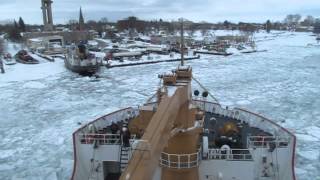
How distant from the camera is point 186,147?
621 cm

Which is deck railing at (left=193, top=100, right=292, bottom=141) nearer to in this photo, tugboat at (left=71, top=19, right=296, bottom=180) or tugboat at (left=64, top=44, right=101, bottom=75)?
tugboat at (left=71, top=19, right=296, bottom=180)

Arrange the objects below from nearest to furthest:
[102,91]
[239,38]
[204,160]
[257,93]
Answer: [204,160] → [257,93] → [102,91] → [239,38]

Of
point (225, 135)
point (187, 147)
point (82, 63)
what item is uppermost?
point (187, 147)

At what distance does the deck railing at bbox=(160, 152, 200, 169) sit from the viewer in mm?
6176

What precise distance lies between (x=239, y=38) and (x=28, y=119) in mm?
53131

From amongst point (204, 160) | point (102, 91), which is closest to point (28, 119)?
point (102, 91)

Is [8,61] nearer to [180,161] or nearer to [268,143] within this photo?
[268,143]

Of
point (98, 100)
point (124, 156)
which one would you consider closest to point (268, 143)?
point (124, 156)

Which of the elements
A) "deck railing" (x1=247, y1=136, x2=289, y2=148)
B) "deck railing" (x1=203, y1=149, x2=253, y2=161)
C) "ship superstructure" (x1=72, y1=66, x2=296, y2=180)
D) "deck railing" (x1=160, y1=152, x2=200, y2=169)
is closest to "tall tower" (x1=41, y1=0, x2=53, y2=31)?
"ship superstructure" (x1=72, y1=66, x2=296, y2=180)

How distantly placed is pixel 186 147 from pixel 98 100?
13396 mm

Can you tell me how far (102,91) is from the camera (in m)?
22.0

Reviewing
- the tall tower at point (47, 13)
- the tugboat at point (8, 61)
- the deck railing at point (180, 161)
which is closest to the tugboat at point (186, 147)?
the deck railing at point (180, 161)

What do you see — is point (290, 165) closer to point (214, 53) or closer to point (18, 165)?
point (18, 165)

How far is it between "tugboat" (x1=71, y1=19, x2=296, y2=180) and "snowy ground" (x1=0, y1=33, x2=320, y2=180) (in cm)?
189
